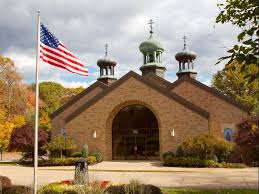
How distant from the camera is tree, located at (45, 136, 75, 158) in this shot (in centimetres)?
3294

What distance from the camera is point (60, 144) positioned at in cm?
3322

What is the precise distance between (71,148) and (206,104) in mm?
14597

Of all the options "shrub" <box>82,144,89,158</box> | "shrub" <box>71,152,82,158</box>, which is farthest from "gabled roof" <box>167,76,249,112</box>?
"shrub" <box>71,152,82,158</box>

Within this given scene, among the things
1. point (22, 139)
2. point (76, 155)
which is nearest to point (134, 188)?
point (76, 155)

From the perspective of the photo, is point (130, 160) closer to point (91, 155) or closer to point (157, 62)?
point (91, 155)

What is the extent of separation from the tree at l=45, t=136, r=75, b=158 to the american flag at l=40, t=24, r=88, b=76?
20952mm

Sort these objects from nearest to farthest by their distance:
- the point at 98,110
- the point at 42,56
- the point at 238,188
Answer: the point at 42,56
the point at 238,188
the point at 98,110

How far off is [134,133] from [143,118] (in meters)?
1.87

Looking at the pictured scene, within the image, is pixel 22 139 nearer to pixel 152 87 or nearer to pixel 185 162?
pixel 152 87

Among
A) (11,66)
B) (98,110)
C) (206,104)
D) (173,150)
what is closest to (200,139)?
(173,150)

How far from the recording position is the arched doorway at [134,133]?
121 feet

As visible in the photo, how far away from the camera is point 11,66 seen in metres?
50.4

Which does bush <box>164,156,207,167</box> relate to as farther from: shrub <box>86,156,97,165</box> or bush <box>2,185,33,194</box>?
bush <box>2,185,33,194</box>

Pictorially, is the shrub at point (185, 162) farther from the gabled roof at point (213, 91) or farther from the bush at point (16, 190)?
the bush at point (16, 190)
